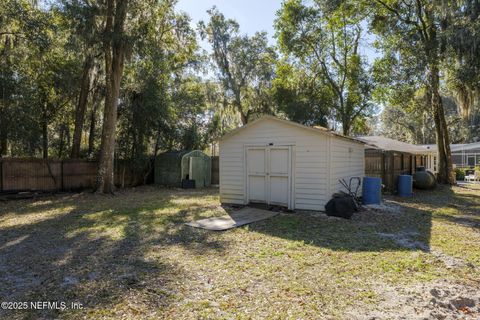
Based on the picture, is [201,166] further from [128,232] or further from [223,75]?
[128,232]

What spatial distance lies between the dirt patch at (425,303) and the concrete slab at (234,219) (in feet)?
11.7

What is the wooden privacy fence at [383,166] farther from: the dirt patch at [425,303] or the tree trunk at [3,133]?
the tree trunk at [3,133]

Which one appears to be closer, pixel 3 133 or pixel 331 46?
pixel 3 133

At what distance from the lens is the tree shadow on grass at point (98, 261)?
317cm

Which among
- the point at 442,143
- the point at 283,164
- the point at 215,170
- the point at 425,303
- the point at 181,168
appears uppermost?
the point at 442,143

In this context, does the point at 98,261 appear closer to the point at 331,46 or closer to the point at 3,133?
the point at 3,133

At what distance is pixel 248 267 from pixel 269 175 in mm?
4372

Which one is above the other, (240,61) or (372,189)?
(240,61)

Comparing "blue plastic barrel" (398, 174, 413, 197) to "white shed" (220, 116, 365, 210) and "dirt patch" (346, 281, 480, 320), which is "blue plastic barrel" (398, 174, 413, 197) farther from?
"dirt patch" (346, 281, 480, 320)

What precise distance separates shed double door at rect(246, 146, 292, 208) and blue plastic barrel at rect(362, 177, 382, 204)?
266 cm

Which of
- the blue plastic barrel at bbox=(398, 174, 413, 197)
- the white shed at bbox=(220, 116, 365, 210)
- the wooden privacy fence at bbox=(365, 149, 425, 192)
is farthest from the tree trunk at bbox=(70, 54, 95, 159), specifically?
the blue plastic barrel at bbox=(398, 174, 413, 197)

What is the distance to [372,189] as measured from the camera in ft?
29.4

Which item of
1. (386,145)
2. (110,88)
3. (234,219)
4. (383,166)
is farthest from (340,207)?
(110,88)

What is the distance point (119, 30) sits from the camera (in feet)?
34.9
